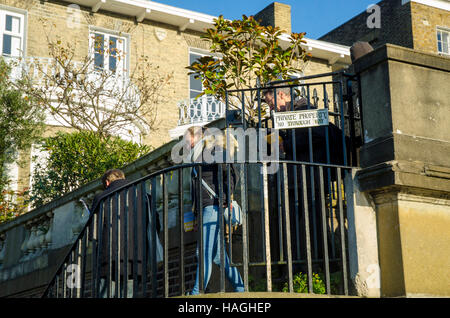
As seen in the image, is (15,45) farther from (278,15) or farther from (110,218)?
(110,218)

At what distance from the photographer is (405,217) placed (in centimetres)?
550

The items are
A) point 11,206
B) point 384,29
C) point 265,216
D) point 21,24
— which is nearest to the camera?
point 265,216

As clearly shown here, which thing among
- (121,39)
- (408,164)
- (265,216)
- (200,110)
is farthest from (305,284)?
(121,39)

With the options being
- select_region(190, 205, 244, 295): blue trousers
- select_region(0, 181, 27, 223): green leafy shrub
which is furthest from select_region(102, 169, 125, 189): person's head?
select_region(0, 181, 27, 223): green leafy shrub

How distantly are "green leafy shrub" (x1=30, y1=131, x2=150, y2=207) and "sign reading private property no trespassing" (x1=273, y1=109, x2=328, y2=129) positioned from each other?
309 inches

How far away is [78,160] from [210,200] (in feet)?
28.4

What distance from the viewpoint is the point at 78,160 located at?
46.9 feet

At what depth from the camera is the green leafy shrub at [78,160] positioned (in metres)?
13.9

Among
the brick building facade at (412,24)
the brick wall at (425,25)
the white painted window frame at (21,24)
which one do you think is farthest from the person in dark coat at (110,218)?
the brick wall at (425,25)

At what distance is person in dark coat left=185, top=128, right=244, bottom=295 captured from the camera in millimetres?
5840

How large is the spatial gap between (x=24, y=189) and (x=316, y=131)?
11022mm

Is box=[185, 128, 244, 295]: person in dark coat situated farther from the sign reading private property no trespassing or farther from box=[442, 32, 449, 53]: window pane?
box=[442, 32, 449, 53]: window pane

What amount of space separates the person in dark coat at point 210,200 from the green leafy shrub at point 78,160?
7337 mm

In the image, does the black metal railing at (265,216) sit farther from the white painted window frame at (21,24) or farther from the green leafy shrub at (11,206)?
the white painted window frame at (21,24)
